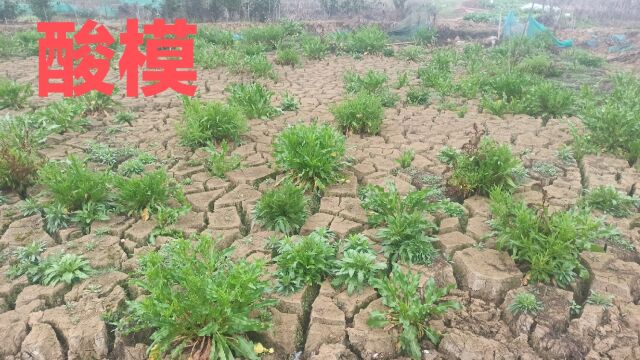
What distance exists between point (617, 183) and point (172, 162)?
438 cm

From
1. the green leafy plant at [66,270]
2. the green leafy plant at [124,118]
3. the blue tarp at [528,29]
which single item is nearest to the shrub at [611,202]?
the green leafy plant at [66,270]

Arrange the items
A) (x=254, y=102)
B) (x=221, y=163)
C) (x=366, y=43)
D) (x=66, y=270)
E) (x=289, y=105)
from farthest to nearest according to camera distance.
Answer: (x=366, y=43) → (x=289, y=105) → (x=254, y=102) → (x=221, y=163) → (x=66, y=270)

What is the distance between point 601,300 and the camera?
3.09 meters

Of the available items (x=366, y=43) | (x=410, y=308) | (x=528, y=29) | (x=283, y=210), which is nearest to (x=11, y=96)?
(x=283, y=210)

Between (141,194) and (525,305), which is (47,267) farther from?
(525,305)

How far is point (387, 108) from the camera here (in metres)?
6.77

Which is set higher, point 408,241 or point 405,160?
point 405,160

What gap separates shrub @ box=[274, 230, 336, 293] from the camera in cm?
317

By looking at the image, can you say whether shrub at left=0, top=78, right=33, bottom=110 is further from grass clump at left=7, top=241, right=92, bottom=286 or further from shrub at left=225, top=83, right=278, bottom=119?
grass clump at left=7, top=241, right=92, bottom=286

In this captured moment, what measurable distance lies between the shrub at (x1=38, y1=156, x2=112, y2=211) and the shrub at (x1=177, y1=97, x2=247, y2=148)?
1294 mm

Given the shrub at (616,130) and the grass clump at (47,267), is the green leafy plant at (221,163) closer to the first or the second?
the grass clump at (47,267)

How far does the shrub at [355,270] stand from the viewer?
317 centimetres

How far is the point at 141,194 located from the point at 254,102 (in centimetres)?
260

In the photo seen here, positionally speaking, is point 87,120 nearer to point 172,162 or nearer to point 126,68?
point 172,162
